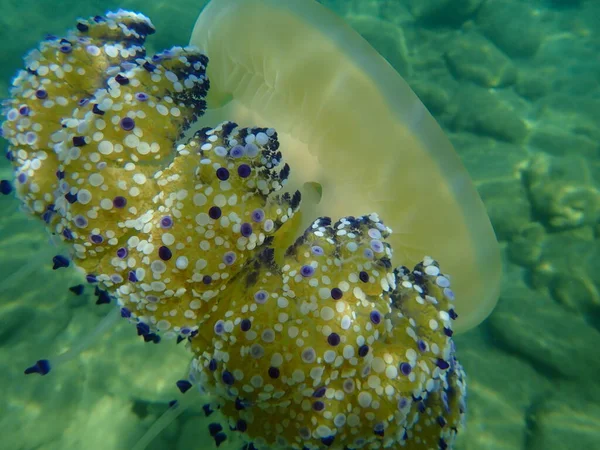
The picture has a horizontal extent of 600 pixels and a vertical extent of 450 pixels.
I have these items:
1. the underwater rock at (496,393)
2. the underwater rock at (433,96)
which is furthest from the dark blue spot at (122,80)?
the underwater rock at (433,96)

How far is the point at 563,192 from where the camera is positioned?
3.96m

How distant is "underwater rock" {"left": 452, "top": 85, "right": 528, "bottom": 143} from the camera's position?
4.78 metres

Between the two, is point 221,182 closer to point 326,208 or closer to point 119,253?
point 119,253

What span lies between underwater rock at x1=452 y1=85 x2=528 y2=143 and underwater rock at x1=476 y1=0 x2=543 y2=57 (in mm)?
1410

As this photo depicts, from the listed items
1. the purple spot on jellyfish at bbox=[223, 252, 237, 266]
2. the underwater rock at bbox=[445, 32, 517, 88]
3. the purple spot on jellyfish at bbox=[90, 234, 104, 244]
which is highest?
the underwater rock at bbox=[445, 32, 517, 88]

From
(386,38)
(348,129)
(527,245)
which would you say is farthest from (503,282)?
(386,38)

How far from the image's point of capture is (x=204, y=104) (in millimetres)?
2170

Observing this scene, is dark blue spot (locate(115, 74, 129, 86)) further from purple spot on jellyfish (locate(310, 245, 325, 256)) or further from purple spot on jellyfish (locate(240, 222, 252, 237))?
purple spot on jellyfish (locate(310, 245, 325, 256))

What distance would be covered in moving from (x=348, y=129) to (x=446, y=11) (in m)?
5.49

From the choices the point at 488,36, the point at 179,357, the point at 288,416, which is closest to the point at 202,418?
the point at 179,357

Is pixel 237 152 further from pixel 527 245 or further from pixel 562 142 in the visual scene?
pixel 562 142

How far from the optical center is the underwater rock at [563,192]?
12.6ft

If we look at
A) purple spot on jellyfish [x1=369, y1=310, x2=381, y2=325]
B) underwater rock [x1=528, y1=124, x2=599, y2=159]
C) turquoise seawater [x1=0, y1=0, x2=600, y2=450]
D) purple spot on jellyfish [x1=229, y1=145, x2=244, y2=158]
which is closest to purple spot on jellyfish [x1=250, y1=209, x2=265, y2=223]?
purple spot on jellyfish [x1=229, y1=145, x2=244, y2=158]

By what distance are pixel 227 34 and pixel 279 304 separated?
1.53 m
